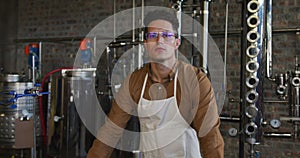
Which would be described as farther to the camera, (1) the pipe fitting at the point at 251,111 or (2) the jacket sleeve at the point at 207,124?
(1) the pipe fitting at the point at 251,111

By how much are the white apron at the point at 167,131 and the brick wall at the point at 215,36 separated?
1.05 meters

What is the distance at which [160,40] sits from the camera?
1690 mm

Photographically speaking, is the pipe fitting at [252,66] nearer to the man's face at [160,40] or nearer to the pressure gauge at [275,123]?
the man's face at [160,40]

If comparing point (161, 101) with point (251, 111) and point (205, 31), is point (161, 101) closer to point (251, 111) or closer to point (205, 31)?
point (251, 111)

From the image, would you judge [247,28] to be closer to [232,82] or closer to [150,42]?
[150,42]

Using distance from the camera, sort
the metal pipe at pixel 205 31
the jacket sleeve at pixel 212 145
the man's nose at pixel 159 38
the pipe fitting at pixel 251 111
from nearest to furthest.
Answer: the jacket sleeve at pixel 212 145 → the man's nose at pixel 159 38 → the pipe fitting at pixel 251 111 → the metal pipe at pixel 205 31

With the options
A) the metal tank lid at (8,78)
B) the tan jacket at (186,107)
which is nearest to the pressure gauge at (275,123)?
the tan jacket at (186,107)

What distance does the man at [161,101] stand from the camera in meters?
1.69

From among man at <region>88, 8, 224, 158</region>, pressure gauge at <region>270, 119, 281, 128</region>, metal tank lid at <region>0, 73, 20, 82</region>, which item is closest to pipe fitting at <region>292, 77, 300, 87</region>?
pressure gauge at <region>270, 119, 281, 128</region>

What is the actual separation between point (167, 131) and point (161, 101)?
0.15 m

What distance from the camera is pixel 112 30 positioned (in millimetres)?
4969

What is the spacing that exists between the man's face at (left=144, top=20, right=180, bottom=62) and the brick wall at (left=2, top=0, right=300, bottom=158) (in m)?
1.28

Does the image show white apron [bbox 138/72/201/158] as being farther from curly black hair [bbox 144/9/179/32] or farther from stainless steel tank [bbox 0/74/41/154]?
stainless steel tank [bbox 0/74/41/154]

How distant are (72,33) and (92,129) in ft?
5.81
